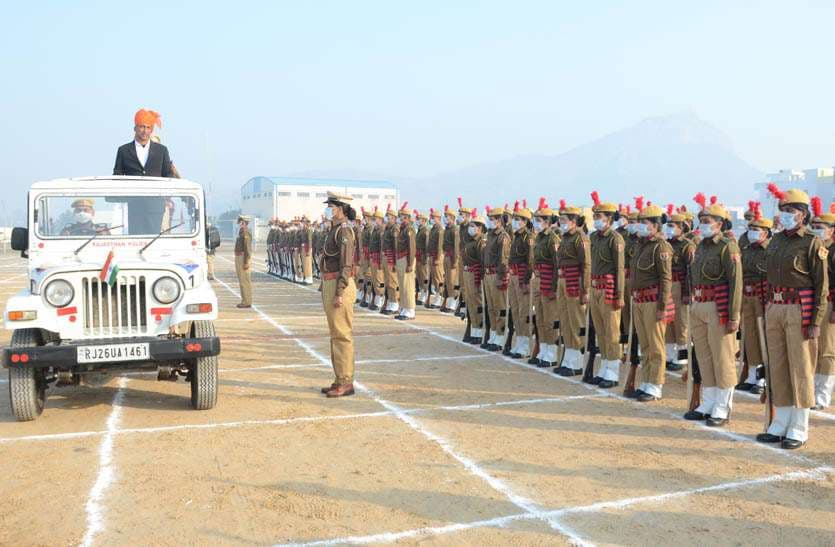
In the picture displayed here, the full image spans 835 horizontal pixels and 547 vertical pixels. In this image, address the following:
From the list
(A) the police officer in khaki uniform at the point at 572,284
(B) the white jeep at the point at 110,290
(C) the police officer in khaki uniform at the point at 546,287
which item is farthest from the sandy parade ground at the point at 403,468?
(C) the police officer in khaki uniform at the point at 546,287

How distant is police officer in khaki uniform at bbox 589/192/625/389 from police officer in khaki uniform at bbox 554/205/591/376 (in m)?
0.17

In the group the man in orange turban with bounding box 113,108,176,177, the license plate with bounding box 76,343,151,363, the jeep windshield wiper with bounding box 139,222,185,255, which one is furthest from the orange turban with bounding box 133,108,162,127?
the license plate with bounding box 76,343,151,363

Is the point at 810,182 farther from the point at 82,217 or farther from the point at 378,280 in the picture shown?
the point at 82,217

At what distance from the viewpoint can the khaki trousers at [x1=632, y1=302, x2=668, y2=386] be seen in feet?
25.2

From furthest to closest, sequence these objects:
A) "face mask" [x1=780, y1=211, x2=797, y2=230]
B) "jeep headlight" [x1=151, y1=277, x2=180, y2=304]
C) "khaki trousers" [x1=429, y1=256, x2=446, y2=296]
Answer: "khaki trousers" [x1=429, y1=256, x2=446, y2=296], "jeep headlight" [x1=151, y1=277, x2=180, y2=304], "face mask" [x1=780, y1=211, x2=797, y2=230]

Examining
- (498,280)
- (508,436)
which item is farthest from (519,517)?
(498,280)

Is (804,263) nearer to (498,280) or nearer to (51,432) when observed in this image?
(498,280)

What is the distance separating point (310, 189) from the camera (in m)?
73.2

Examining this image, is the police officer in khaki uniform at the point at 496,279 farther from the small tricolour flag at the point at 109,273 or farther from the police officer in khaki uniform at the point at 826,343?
the small tricolour flag at the point at 109,273

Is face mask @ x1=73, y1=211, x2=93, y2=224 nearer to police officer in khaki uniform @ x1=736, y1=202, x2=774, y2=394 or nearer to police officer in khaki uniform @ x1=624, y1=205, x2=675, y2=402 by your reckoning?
police officer in khaki uniform @ x1=624, y1=205, x2=675, y2=402

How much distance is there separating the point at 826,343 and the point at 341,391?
5.32 m

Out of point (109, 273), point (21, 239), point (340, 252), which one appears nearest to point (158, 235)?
point (109, 273)

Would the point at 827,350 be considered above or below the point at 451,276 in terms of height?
below

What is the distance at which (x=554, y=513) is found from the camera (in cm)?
470
